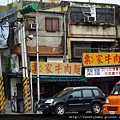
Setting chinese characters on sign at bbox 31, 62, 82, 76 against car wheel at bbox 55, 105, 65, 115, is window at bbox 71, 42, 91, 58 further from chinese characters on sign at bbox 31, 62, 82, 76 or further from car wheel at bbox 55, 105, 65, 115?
car wheel at bbox 55, 105, 65, 115

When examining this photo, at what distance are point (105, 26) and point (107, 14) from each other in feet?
4.33

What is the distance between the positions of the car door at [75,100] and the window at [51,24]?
10220 millimetres

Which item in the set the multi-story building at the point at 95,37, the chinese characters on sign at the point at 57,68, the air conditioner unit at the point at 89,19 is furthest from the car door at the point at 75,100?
the air conditioner unit at the point at 89,19

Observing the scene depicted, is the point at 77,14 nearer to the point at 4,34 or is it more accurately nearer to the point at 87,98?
the point at 4,34

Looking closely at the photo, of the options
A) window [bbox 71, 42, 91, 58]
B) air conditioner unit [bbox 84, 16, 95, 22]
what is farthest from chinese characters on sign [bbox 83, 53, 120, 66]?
air conditioner unit [bbox 84, 16, 95, 22]

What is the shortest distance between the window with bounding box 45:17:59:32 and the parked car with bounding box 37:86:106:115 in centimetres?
991

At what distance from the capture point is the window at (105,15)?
35312mm

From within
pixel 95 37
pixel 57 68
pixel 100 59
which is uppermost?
pixel 95 37

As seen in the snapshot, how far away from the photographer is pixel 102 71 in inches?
1276

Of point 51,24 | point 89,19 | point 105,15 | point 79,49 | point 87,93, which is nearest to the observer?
point 87,93

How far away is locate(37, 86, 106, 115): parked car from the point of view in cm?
2327

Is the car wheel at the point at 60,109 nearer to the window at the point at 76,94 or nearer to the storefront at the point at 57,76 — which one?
the window at the point at 76,94

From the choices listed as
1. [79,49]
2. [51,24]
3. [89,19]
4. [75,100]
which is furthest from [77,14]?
[75,100]

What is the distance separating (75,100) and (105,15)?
1383 centimetres
